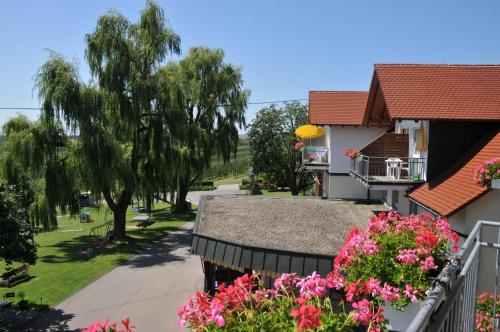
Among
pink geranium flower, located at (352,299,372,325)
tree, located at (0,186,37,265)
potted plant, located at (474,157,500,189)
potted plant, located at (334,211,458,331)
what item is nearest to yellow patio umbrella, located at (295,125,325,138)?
potted plant, located at (474,157,500,189)

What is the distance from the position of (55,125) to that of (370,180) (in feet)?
57.9

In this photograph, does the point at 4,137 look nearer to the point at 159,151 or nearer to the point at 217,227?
the point at 159,151

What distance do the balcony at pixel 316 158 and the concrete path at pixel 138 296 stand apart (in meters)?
7.80

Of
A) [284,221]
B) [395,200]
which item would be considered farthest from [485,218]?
[395,200]

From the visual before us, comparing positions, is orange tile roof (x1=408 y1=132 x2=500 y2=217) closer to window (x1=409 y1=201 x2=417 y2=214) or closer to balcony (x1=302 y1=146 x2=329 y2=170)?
window (x1=409 y1=201 x2=417 y2=214)

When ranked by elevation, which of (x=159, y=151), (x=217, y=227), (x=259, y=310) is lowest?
(x=217, y=227)

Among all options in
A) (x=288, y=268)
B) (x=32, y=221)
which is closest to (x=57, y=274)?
(x=32, y=221)

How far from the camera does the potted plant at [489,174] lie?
8.95 m

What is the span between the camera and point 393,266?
406cm

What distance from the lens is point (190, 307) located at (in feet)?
8.80

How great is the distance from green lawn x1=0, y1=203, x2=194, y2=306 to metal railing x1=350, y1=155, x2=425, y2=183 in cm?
1296

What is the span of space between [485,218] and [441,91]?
5387mm

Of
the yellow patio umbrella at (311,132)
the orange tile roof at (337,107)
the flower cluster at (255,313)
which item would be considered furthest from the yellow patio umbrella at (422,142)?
the flower cluster at (255,313)

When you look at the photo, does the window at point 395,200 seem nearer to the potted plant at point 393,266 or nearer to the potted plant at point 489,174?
the potted plant at point 489,174
